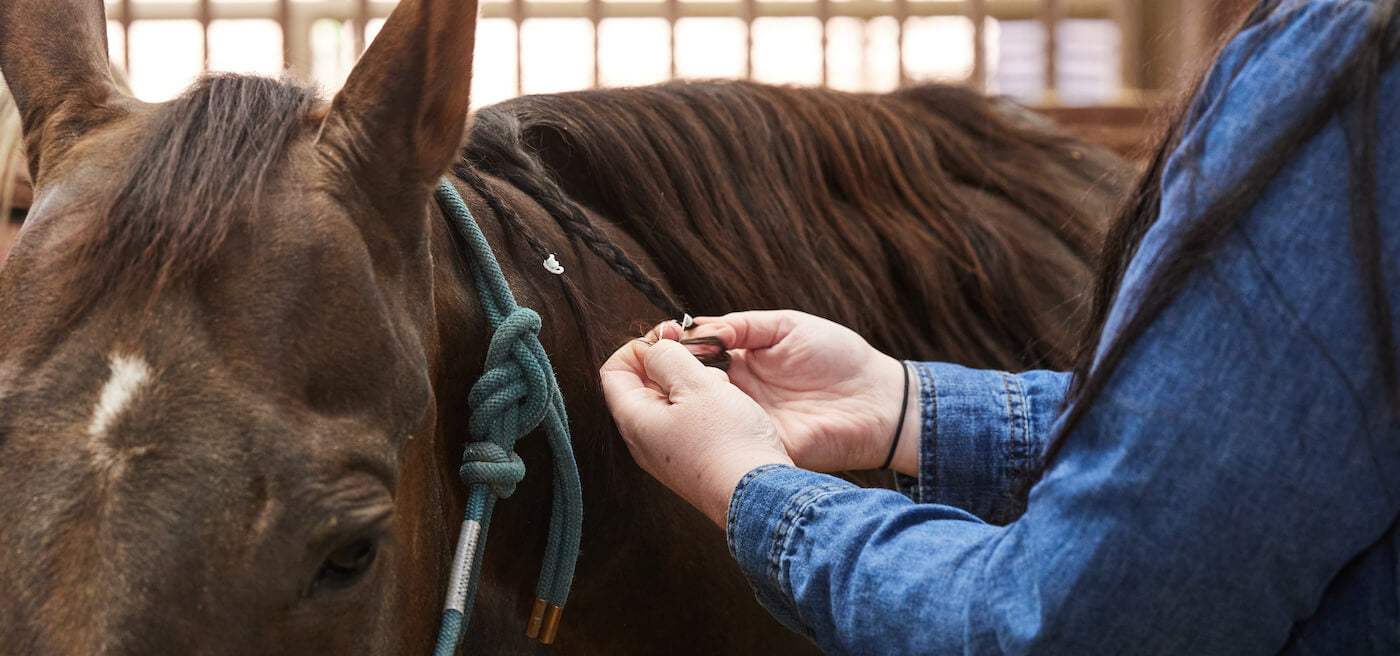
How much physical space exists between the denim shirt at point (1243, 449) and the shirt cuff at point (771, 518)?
146 millimetres

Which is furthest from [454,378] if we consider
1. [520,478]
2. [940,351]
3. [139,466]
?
[940,351]

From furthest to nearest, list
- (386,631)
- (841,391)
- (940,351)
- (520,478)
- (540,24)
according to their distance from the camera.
A: (540,24)
(940,351)
(841,391)
(520,478)
(386,631)

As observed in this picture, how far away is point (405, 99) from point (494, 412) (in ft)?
0.86

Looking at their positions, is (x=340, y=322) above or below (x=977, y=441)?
above

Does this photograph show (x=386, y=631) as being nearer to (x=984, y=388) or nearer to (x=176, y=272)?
(x=176, y=272)

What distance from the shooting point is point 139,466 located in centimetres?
89

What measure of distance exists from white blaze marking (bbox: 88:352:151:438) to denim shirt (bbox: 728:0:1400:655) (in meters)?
0.54

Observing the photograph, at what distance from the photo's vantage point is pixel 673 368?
1.17 m

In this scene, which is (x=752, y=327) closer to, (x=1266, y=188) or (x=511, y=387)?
(x=511, y=387)

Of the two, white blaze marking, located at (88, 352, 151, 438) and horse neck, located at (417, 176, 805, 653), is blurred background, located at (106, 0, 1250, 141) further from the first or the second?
white blaze marking, located at (88, 352, 151, 438)

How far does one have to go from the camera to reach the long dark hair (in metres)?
0.77

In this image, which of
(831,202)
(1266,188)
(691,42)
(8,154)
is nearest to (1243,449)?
(1266,188)

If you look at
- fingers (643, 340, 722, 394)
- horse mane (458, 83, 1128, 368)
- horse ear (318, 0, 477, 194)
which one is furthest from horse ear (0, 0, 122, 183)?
fingers (643, 340, 722, 394)

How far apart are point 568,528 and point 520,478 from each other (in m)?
0.10
